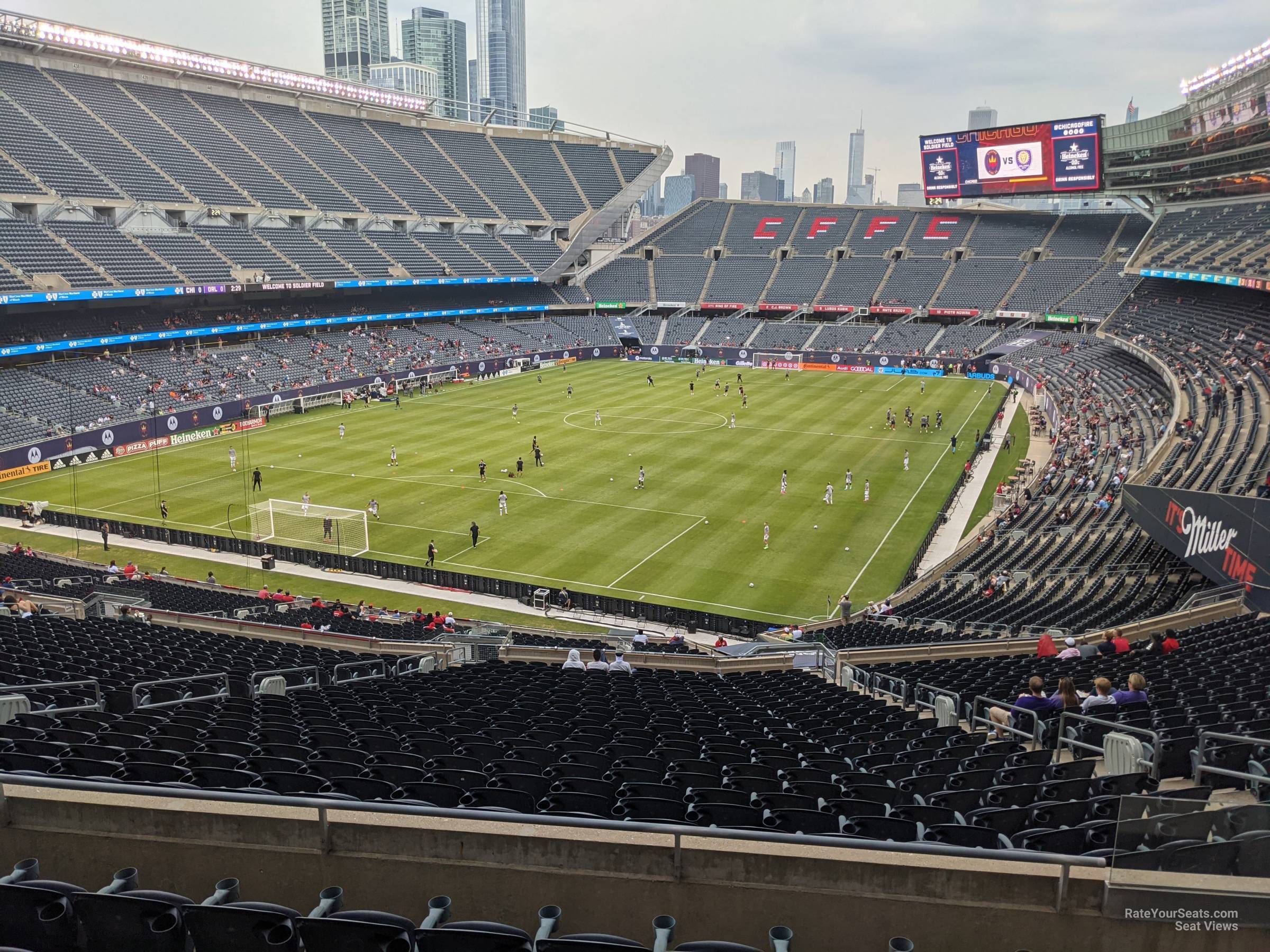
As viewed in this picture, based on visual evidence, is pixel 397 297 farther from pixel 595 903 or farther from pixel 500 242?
pixel 595 903

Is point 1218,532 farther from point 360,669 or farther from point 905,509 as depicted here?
point 905,509

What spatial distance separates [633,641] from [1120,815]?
21360 mm

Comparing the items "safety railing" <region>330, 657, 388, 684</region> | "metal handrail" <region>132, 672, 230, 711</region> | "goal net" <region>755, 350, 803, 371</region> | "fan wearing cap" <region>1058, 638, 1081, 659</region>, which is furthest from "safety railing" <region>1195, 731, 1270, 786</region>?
"goal net" <region>755, 350, 803, 371</region>

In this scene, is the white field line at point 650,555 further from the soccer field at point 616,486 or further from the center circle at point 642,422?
the center circle at point 642,422

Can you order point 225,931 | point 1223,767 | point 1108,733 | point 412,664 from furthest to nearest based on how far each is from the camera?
1. point 412,664
2. point 1108,733
3. point 1223,767
4. point 225,931

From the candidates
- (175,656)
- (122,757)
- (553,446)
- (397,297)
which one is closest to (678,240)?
(397,297)

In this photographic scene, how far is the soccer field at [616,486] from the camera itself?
36.5 meters

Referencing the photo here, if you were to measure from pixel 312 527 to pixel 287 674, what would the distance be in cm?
2602

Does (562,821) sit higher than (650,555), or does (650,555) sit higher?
(562,821)

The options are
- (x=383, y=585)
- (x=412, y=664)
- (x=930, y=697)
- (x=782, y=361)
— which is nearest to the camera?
(x=930, y=697)

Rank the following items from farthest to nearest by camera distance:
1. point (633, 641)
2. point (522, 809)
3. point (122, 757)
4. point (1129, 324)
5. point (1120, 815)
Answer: point (1129, 324), point (633, 641), point (122, 757), point (522, 809), point (1120, 815)

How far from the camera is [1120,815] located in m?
5.14

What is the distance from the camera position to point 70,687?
11859 mm

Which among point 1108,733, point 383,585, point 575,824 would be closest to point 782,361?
point 383,585
